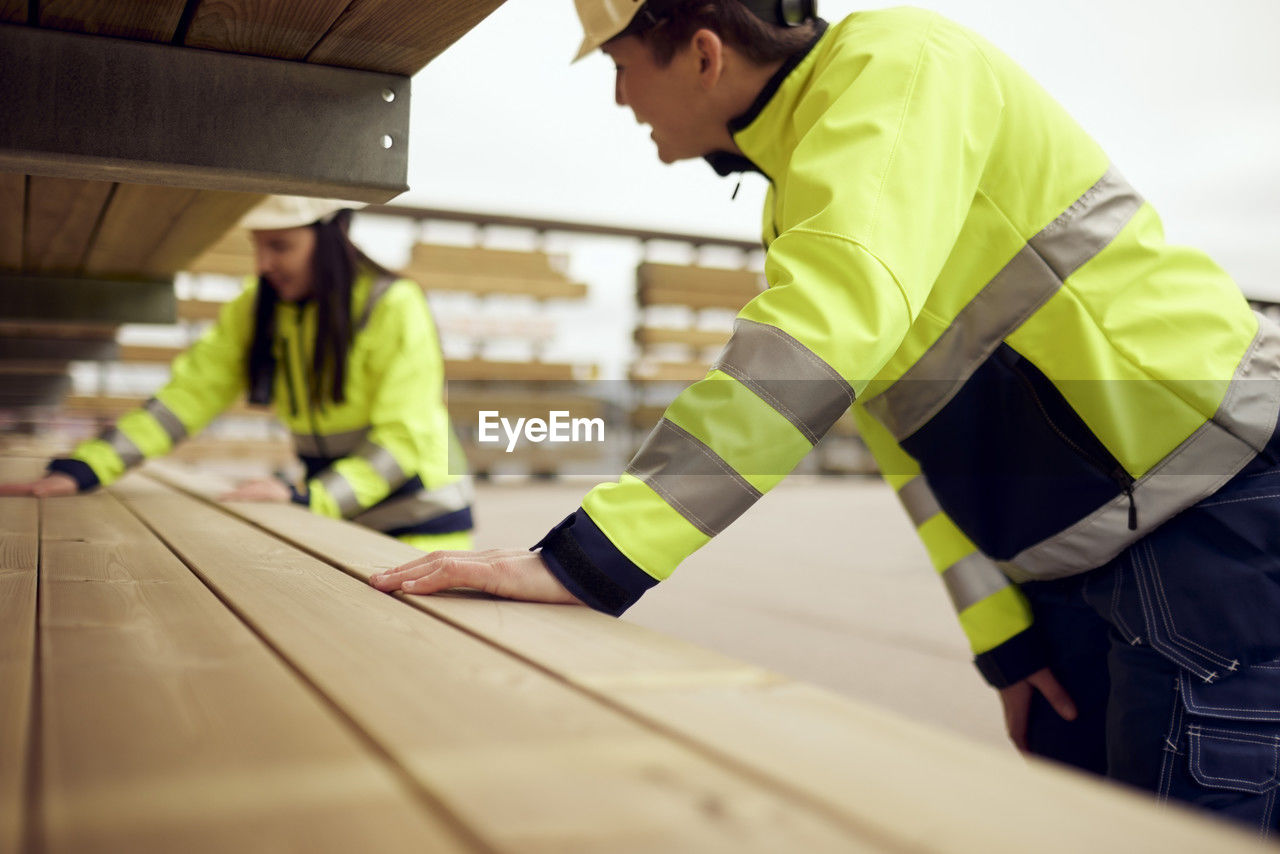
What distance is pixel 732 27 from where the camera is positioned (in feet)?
3.72

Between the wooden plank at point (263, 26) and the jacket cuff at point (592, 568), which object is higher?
the wooden plank at point (263, 26)

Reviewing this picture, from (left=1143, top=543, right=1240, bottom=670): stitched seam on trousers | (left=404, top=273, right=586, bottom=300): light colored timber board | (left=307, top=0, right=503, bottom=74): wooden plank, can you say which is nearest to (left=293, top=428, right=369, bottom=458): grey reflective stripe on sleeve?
(left=307, top=0, right=503, bottom=74): wooden plank

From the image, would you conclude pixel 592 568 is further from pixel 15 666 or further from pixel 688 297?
pixel 688 297

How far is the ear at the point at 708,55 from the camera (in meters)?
1.13

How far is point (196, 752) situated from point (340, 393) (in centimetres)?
181

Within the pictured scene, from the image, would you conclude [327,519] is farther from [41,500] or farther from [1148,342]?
[1148,342]

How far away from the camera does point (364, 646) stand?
0.74m

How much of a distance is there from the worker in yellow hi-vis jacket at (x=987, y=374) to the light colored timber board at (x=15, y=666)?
→ 0.34 metres

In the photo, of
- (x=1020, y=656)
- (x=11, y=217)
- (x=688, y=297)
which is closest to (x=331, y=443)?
(x=11, y=217)

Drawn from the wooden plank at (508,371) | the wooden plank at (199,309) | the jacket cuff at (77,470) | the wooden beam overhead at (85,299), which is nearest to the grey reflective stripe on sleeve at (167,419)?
the jacket cuff at (77,470)

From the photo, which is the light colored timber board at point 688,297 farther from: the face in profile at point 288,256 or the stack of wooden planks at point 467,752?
the stack of wooden planks at point 467,752

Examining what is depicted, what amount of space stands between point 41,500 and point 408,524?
71 cm

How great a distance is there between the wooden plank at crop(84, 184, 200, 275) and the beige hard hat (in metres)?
0.70

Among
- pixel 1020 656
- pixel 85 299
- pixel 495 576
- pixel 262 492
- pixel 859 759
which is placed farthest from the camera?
pixel 85 299
